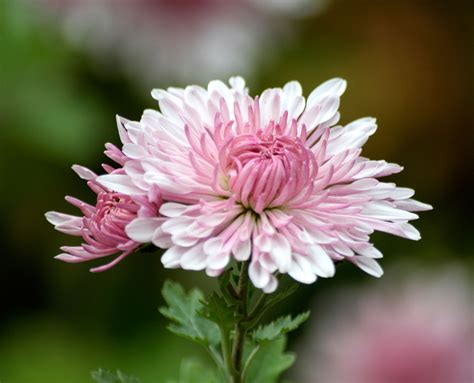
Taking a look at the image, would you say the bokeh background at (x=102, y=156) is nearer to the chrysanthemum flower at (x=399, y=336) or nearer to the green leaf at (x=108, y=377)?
the chrysanthemum flower at (x=399, y=336)

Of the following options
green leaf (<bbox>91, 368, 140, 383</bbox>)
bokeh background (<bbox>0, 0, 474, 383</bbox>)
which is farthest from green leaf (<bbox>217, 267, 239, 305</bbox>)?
bokeh background (<bbox>0, 0, 474, 383</bbox>)

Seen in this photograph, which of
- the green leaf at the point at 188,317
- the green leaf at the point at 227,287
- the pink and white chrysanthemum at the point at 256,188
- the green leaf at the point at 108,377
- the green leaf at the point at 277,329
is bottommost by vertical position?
the green leaf at the point at 108,377

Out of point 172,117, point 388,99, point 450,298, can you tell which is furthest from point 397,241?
point 172,117

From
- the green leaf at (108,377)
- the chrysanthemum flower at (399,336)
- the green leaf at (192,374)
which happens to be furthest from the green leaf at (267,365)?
the chrysanthemum flower at (399,336)

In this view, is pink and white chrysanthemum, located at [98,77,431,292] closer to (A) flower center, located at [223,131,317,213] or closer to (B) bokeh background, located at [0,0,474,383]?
(A) flower center, located at [223,131,317,213]

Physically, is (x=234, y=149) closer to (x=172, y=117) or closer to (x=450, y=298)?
(x=172, y=117)

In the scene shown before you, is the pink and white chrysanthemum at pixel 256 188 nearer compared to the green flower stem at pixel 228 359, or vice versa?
the pink and white chrysanthemum at pixel 256 188

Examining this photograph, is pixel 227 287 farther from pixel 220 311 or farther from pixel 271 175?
pixel 271 175
